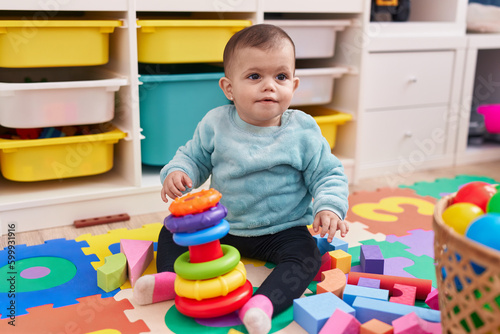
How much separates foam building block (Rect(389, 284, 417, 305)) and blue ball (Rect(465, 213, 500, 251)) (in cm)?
28

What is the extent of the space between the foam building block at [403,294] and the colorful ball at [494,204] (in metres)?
0.25

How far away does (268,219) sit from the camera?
1071mm

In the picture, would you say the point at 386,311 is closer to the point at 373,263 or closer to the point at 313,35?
the point at 373,263

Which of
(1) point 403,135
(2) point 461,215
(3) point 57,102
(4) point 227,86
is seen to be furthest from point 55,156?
(1) point 403,135

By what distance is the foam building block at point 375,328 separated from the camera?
0.82 metres

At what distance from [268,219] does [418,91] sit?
3.18ft

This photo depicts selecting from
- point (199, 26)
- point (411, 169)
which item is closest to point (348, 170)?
point (411, 169)

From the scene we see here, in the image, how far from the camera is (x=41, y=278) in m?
1.05

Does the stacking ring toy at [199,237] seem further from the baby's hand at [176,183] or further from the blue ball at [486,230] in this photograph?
the blue ball at [486,230]

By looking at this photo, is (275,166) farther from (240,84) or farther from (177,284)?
(177,284)

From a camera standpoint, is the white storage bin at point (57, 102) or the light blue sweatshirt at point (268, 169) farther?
the white storage bin at point (57, 102)

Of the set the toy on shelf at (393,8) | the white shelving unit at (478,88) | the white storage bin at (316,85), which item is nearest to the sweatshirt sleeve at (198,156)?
the white storage bin at (316,85)

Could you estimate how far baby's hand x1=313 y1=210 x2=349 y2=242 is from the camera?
36.9 inches

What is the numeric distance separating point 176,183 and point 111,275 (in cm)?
21
